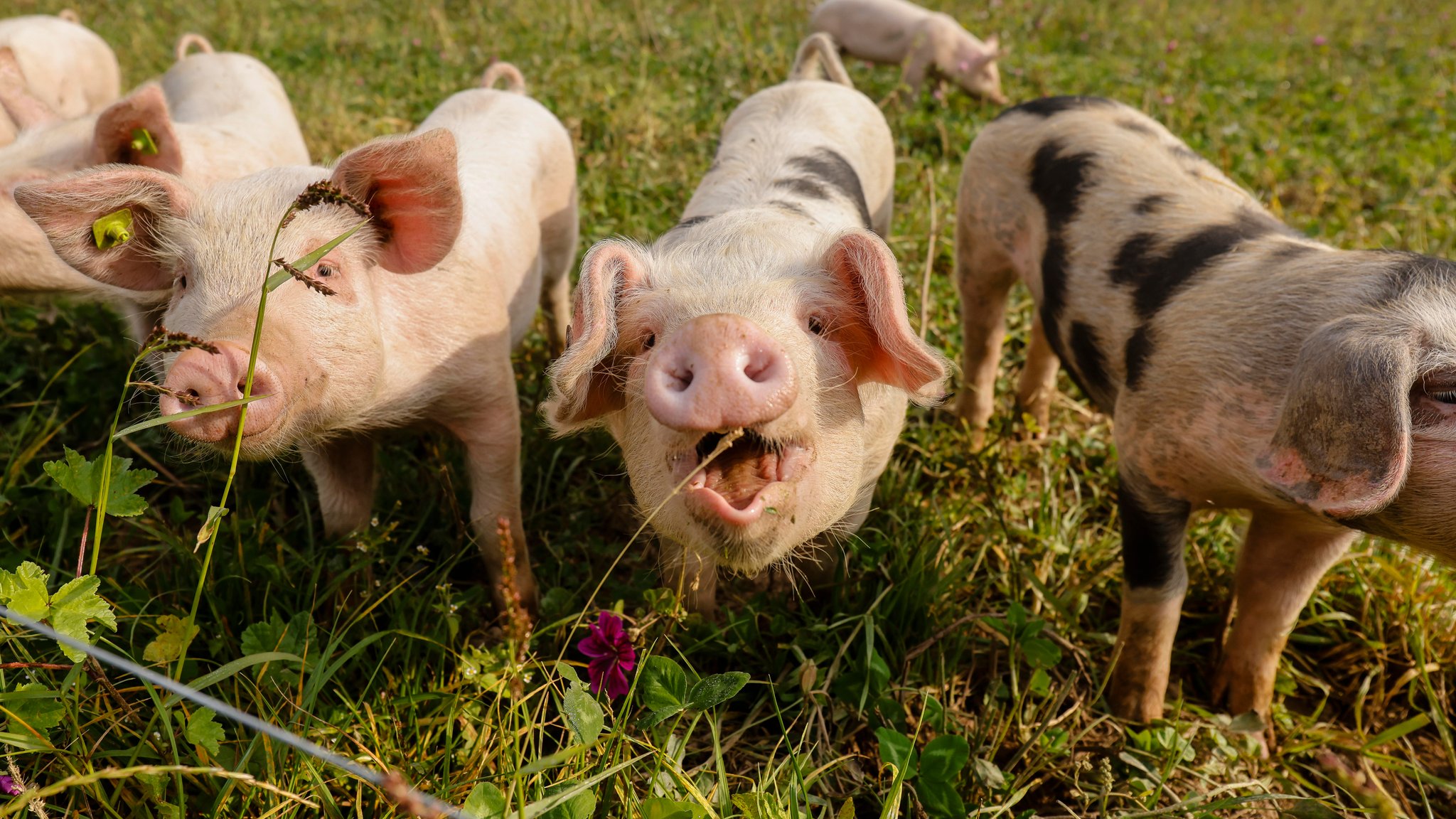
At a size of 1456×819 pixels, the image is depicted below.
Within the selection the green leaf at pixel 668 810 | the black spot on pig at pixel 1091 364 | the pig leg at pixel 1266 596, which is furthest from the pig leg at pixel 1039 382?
the green leaf at pixel 668 810

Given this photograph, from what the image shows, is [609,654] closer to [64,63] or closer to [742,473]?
[742,473]

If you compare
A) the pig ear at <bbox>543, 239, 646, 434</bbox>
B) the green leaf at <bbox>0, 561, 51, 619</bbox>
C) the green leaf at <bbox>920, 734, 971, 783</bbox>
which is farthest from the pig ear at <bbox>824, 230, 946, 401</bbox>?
the green leaf at <bbox>0, 561, 51, 619</bbox>

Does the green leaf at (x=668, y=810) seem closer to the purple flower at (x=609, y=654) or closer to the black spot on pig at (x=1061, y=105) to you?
the purple flower at (x=609, y=654)

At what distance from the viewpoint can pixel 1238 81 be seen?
743 cm

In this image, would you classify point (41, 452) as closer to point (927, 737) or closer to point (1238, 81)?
point (927, 737)

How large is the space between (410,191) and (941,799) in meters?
2.07

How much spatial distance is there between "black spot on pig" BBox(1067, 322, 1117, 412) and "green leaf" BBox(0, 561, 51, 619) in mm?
2649

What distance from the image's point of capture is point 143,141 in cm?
311

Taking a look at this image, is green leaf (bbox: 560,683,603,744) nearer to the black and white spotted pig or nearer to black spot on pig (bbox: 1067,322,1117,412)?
the black and white spotted pig

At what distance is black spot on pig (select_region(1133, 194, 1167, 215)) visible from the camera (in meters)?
2.93

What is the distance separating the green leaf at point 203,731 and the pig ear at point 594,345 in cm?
95

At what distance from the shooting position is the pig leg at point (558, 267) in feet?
13.8

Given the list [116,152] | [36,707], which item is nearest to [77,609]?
[36,707]

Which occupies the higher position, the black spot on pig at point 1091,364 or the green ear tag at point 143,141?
the green ear tag at point 143,141
